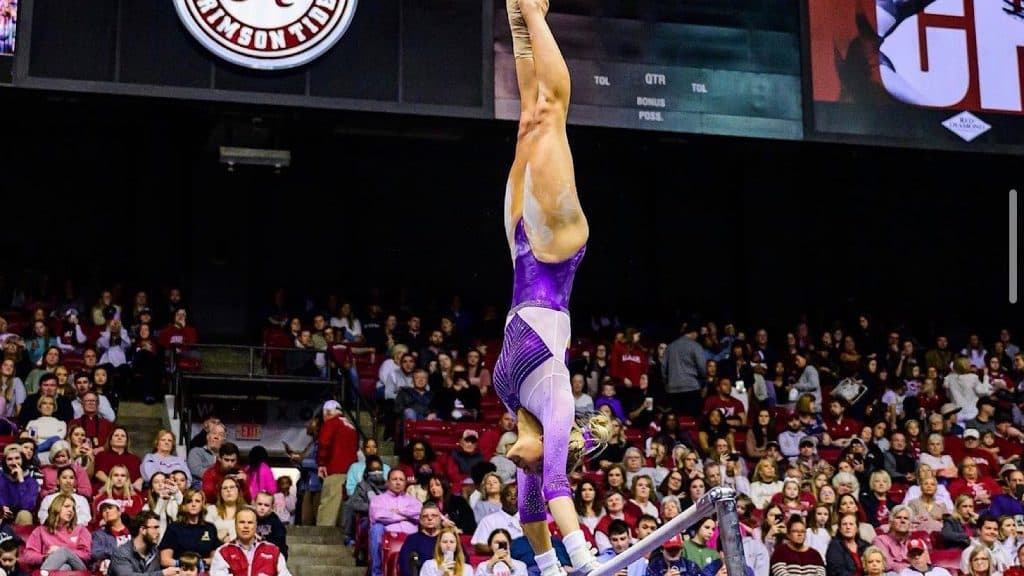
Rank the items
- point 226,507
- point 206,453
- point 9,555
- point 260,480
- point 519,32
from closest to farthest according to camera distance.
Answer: point 519,32 < point 9,555 < point 226,507 < point 260,480 < point 206,453

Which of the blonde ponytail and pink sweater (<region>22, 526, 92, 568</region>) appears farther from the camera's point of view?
pink sweater (<region>22, 526, 92, 568</region>)

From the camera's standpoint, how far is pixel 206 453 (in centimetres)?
1369

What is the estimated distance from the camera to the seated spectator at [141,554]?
1097 cm

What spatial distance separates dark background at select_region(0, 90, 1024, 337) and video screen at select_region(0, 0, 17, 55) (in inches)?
195

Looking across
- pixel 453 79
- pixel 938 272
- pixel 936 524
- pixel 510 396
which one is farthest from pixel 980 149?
pixel 510 396

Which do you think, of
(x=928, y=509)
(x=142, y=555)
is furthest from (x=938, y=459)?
(x=142, y=555)

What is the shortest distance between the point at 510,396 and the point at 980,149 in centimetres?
1234

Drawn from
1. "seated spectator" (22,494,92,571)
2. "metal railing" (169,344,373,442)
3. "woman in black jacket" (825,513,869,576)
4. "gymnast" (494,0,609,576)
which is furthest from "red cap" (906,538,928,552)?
"gymnast" (494,0,609,576)

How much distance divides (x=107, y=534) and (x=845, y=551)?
247 inches

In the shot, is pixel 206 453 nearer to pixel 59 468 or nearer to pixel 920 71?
pixel 59 468

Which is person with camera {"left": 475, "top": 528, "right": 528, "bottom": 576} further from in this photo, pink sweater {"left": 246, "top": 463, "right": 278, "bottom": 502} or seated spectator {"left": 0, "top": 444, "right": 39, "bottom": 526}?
seated spectator {"left": 0, "top": 444, "right": 39, "bottom": 526}

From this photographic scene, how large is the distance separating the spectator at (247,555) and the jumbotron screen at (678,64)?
6380 millimetres

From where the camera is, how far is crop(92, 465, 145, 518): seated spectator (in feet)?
40.1

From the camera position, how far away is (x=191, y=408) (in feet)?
55.2
